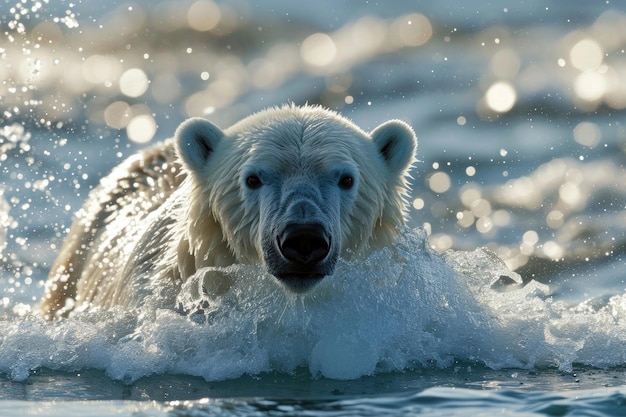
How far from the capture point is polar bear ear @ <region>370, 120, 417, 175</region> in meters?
6.58

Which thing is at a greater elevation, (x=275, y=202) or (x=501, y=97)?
(x=501, y=97)

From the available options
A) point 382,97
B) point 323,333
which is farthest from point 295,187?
point 382,97

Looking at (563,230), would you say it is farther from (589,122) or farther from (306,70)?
(306,70)

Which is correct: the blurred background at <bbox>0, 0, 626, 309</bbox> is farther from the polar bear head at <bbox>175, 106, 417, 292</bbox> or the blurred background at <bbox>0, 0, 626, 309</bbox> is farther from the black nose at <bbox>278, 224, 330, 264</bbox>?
the black nose at <bbox>278, 224, 330, 264</bbox>

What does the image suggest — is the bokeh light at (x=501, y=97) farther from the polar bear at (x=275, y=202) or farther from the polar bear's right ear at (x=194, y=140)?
the polar bear's right ear at (x=194, y=140)

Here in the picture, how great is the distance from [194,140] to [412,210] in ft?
22.8

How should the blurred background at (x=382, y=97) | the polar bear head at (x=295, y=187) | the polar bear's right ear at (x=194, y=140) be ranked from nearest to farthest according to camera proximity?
the polar bear head at (x=295, y=187) < the polar bear's right ear at (x=194, y=140) < the blurred background at (x=382, y=97)

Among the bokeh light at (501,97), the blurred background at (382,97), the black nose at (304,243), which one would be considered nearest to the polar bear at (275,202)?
the black nose at (304,243)

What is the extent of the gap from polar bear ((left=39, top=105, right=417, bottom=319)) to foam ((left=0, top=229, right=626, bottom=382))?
17 centimetres

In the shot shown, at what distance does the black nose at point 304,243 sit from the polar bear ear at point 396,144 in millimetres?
1313

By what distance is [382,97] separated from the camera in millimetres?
15461

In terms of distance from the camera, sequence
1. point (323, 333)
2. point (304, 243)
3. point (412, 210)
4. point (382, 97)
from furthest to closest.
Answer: point (382, 97) → point (412, 210) → point (323, 333) → point (304, 243)

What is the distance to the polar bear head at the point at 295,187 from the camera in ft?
18.1

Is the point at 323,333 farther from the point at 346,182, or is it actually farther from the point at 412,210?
the point at 412,210
